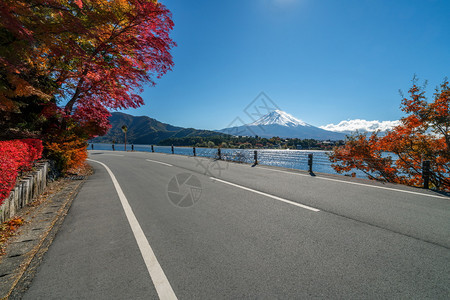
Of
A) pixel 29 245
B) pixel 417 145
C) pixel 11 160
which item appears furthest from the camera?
pixel 417 145

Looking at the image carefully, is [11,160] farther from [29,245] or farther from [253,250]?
[253,250]

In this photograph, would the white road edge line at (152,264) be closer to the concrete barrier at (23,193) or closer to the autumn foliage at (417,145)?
the concrete barrier at (23,193)

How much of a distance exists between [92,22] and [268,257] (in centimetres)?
893

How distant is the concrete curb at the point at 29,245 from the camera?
2.28 metres

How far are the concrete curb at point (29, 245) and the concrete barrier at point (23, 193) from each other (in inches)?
10.5

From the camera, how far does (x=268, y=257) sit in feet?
8.69

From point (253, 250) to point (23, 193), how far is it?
5.81 metres

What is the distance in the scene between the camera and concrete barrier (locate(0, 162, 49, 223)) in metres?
3.96

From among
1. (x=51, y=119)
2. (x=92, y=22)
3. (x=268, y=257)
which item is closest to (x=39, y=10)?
(x=92, y=22)

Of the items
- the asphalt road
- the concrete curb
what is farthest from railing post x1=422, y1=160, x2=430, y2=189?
the concrete curb

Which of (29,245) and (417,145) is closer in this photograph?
(29,245)

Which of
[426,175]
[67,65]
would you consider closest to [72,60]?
[67,65]

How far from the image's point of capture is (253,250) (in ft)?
9.29

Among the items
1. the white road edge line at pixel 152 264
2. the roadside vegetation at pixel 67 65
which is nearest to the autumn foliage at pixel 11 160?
the roadside vegetation at pixel 67 65
